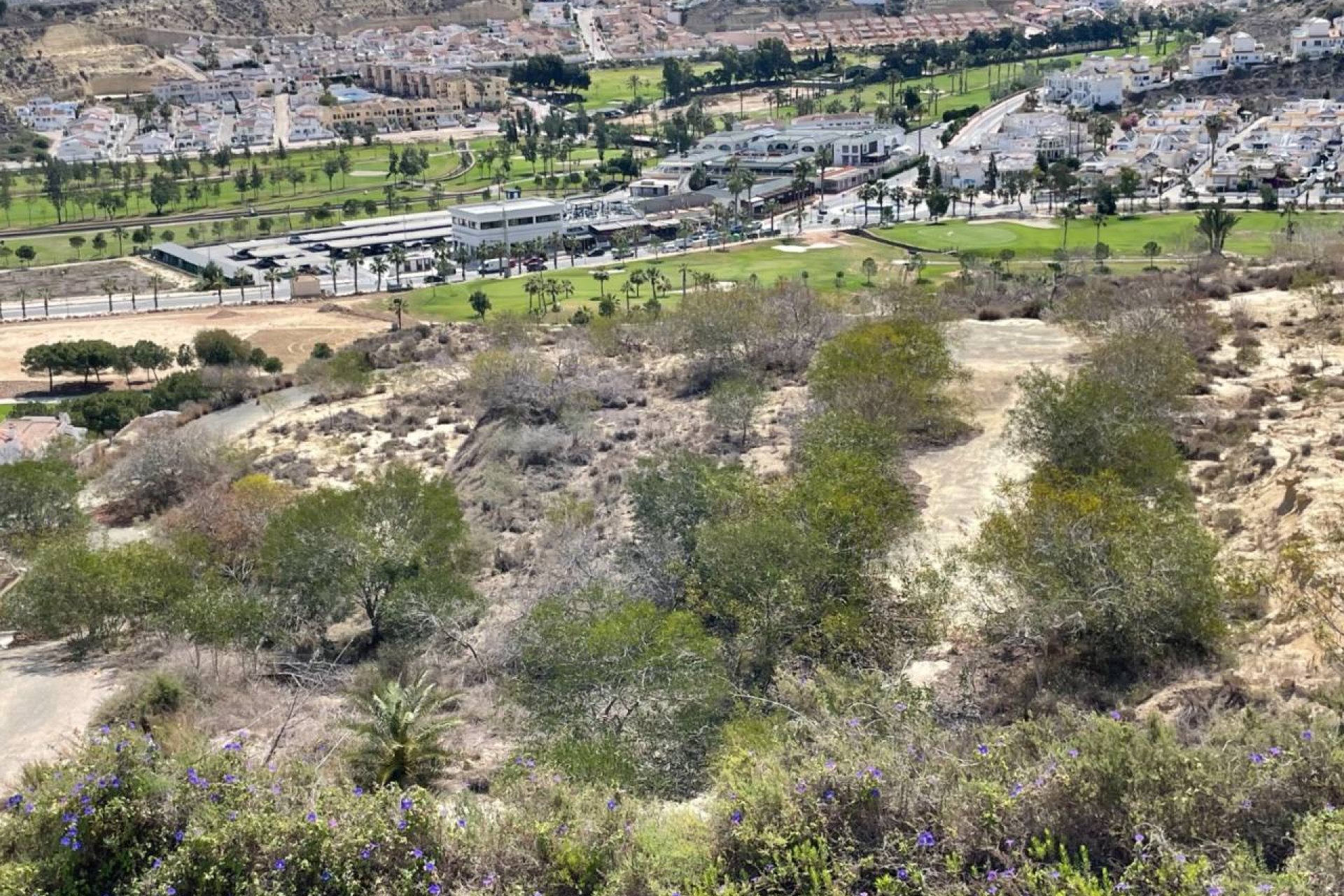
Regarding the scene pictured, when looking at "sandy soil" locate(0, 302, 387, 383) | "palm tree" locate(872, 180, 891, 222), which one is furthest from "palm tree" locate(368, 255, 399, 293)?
"palm tree" locate(872, 180, 891, 222)

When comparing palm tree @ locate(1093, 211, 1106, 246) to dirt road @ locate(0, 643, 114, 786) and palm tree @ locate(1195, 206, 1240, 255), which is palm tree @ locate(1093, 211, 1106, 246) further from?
dirt road @ locate(0, 643, 114, 786)

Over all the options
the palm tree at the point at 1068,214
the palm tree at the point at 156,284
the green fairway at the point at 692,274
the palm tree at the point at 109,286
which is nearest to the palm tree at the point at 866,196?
the green fairway at the point at 692,274

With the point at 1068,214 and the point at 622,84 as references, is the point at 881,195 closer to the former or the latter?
the point at 1068,214

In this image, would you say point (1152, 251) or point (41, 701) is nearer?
point (41, 701)

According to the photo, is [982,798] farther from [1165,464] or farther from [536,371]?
[536,371]

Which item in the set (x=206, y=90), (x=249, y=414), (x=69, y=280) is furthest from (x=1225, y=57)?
(x=249, y=414)

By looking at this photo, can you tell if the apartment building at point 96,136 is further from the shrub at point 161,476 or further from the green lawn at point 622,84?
the shrub at point 161,476

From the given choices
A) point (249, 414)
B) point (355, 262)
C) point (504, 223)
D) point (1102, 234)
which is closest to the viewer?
point (249, 414)
